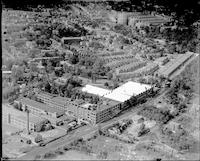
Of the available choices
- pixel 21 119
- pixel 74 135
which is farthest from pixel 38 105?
pixel 74 135

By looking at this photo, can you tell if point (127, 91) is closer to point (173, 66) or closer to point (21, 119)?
point (21, 119)

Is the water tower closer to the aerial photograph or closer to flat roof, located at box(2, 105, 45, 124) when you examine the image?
the aerial photograph

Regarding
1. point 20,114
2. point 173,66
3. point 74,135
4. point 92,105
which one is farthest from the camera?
point 173,66

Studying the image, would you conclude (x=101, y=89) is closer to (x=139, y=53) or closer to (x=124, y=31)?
(x=139, y=53)

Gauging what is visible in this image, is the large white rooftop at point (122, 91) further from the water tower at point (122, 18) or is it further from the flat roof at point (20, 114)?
the water tower at point (122, 18)

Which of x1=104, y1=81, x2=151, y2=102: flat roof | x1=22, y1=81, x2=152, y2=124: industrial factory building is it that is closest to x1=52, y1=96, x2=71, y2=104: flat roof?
x1=22, y1=81, x2=152, y2=124: industrial factory building
